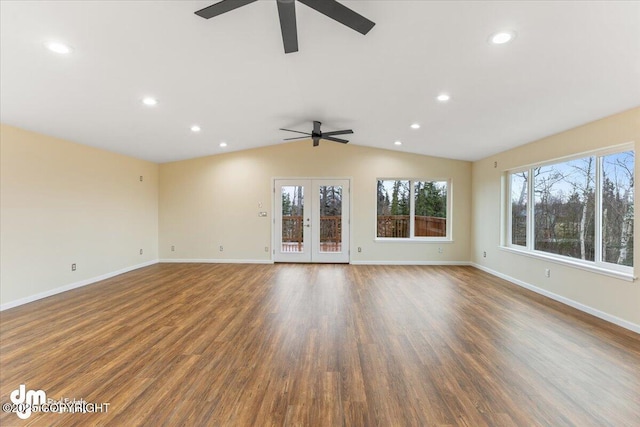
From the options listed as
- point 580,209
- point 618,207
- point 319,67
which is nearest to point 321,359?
point 319,67

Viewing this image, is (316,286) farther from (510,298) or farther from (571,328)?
(571,328)

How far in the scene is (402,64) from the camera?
8.65ft

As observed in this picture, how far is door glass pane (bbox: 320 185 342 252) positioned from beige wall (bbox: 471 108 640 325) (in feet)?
10.3

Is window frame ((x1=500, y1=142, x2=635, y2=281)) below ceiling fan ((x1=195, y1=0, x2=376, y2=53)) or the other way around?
below

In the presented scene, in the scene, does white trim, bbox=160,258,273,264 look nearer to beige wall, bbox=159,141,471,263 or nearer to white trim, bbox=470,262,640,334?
beige wall, bbox=159,141,471,263

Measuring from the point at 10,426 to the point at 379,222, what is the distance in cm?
600

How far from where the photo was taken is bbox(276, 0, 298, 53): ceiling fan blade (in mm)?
1594

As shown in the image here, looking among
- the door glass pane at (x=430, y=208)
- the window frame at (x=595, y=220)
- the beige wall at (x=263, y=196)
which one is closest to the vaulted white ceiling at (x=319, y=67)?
the window frame at (x=595, y=220)

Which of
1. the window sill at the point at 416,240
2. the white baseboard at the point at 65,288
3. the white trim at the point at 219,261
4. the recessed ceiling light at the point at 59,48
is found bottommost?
the white baseboard at the point at 65,288

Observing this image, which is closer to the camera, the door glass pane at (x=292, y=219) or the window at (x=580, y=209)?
the window at (x=580, y=209)

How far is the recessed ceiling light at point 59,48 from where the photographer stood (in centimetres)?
212

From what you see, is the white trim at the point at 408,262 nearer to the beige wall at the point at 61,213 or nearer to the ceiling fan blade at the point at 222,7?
the beige wall at the point at 61,213

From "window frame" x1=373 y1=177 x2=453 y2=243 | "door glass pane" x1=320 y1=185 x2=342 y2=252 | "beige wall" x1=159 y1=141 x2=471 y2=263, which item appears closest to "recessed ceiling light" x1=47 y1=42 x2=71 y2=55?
"beige wall" x1=159 y1=141 x2=471 y2=263

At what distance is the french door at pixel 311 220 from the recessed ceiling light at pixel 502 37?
14.5 feet
